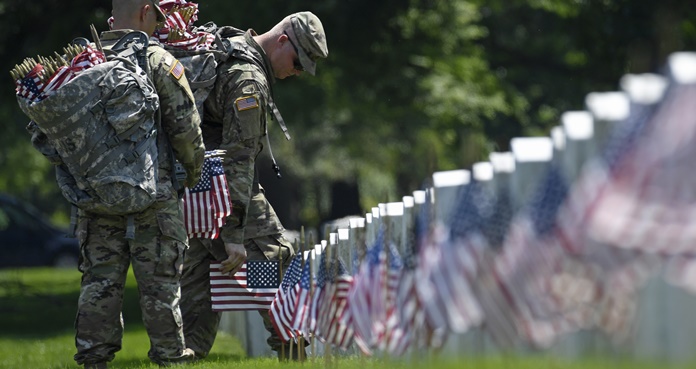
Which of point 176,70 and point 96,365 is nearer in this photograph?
point 176,70

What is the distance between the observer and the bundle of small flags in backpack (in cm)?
838

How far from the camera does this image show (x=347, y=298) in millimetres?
8133

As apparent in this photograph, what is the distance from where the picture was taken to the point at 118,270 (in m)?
8.79

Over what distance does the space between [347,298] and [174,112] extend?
1.53 meters

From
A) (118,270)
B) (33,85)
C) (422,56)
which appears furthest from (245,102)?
(422,56)

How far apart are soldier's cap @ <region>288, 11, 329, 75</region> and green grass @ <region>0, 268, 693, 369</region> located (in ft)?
6.44

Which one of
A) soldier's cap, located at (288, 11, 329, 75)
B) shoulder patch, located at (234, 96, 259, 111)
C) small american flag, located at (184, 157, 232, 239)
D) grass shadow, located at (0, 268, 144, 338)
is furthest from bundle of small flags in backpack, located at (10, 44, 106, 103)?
grass shadow, located at (0, 268, 144, 338)

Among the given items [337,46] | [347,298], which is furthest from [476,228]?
[337,46]

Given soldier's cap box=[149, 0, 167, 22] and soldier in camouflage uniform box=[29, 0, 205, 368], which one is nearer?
soldier in camouflage uniform box=[29, 0, 205, 368]

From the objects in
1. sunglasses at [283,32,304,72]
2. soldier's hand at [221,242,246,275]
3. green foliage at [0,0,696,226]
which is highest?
green foliage at [0,0,696,226]

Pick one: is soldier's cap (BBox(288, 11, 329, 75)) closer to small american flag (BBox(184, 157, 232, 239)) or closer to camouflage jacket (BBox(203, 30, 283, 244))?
camouflage jacket (BBox(203, 30, 283, 244))

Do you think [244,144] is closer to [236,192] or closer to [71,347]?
[236,192]

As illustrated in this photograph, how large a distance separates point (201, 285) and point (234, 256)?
20.1 inches

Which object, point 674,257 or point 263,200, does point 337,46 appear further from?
point 674,257
